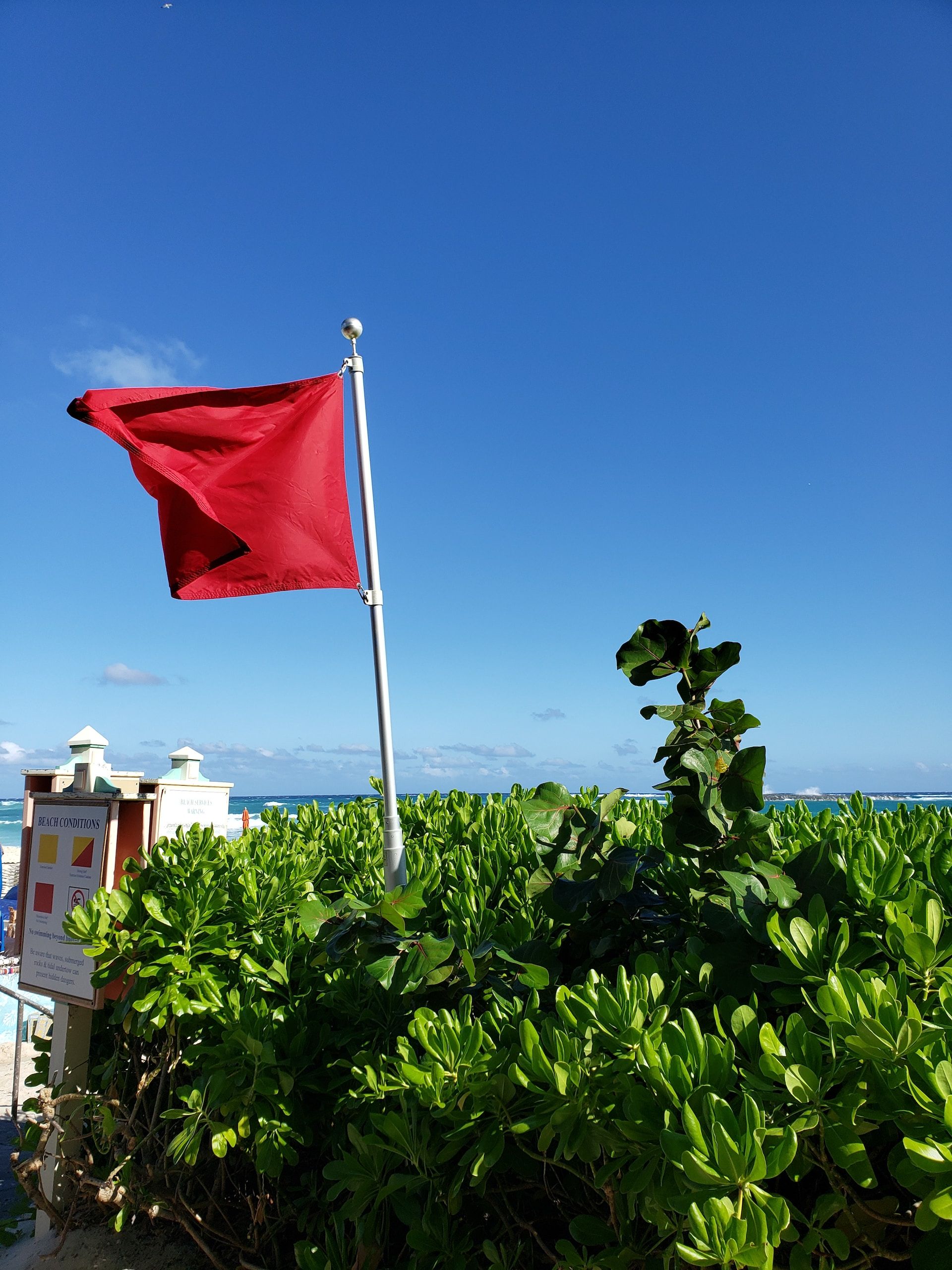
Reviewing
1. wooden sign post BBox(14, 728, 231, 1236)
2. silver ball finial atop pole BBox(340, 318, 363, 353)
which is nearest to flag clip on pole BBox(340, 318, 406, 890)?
silver ball finial atop pole BBox(340, 318, 363, 353)

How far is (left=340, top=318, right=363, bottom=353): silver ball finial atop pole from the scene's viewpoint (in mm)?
3803

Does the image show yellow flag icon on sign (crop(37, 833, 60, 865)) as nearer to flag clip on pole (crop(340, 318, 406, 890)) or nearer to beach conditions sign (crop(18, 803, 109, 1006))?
beach conditions sign (crop(18, 803, 109, 1006))

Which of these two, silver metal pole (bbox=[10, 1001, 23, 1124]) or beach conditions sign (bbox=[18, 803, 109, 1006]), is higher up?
beach conditions sign (bbox=[18, 803, 109, 1006])

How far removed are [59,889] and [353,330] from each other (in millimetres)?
3442

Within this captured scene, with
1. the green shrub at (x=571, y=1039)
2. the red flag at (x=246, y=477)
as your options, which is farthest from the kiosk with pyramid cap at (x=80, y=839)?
the red flag at (x=246, y=477)

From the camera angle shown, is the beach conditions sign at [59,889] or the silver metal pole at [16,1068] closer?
the beach conditions sign at [59,889]

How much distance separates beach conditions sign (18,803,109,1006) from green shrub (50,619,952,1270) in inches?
19.3

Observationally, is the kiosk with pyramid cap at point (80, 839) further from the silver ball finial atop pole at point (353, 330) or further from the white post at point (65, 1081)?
the silver ball finial atop pole at point (353, 330)

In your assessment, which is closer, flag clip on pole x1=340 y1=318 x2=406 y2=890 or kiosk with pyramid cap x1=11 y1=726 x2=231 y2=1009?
flag clip on pole x1=340 y1=318 x2=406 y2=890

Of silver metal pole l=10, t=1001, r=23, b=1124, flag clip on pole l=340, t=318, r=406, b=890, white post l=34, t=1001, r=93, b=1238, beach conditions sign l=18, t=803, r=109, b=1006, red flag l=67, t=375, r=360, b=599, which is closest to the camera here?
flag clip on pole l=340, t=318, r=406, b=890

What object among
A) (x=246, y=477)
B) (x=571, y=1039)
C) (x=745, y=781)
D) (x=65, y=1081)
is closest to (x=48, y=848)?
(x=65, y=1081)

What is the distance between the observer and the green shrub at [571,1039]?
5.46ft

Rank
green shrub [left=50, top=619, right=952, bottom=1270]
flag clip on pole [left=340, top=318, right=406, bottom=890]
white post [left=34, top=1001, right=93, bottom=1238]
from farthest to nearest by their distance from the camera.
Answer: white post [left=34, top=1001, right=93, bottom=1238]
flag clip on pole [left=340, top=318, right=406, bottom=890]
green shrub [left=50, top=619, right=952, bottom=1270]

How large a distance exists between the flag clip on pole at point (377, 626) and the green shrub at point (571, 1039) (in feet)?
0.66
